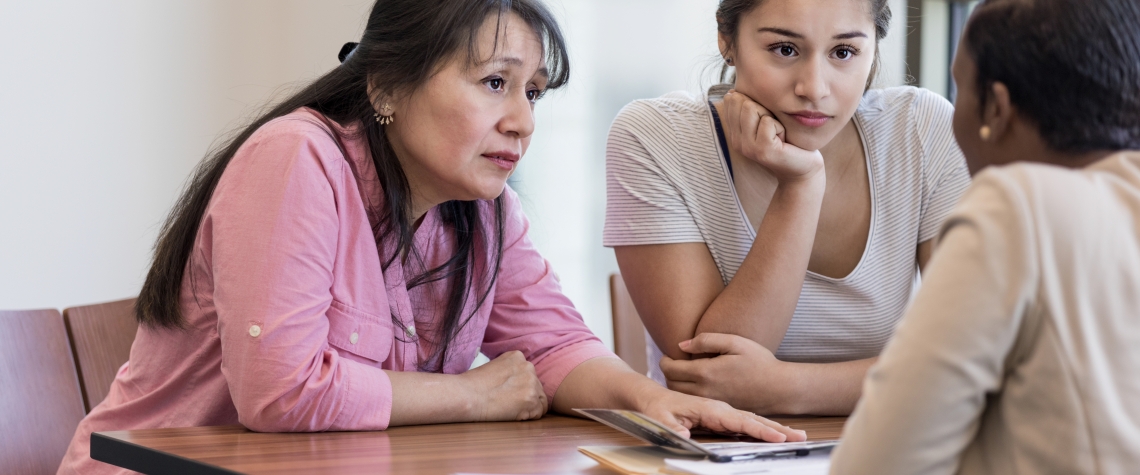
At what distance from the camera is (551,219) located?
3812 millimetres

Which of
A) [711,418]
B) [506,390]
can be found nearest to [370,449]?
[506,390]

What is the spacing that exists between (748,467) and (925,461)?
290 millimetres

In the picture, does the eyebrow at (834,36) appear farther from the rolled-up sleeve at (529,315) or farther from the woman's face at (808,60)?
the rolled-up sleeve at (529,315)

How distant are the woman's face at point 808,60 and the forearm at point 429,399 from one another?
65cm

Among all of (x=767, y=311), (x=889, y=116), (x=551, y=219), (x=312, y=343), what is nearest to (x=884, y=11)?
(x=889, y=116)

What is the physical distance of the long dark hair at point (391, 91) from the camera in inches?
51.2

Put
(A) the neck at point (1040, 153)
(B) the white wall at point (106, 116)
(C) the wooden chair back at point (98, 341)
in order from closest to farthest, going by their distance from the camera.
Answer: (A) the neck at point (1040, 153), (C) the wooden chair back at point (98, 341), (B) the white wall at point (106, 116)

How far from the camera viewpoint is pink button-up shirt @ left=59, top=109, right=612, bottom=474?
1.13 metres

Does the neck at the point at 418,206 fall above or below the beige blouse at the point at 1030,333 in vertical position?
below

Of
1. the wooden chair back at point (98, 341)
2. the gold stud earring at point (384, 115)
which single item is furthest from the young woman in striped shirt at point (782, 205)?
the wooden chair back at point (98, 341)

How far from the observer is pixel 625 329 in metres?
2.29

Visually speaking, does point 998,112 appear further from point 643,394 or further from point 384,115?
point 384,115

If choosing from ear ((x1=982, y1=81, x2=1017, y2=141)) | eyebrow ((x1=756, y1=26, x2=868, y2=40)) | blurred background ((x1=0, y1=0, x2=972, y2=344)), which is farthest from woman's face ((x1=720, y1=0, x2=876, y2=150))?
ear ((x1=982, y1=81, x2=1017, y2=141))

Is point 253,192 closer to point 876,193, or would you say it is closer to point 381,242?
point 381,242
